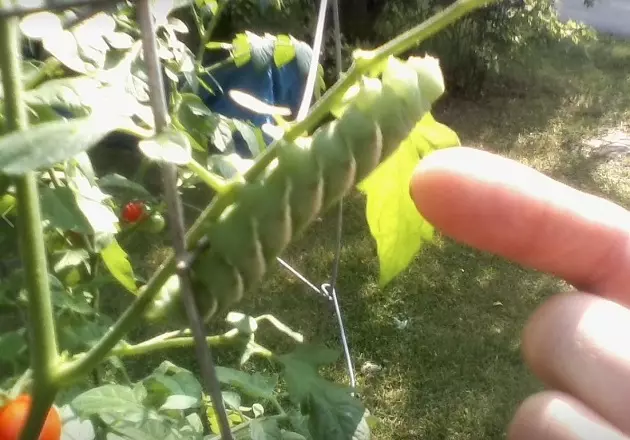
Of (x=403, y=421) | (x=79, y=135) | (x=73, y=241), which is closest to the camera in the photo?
(x=79, y=135)

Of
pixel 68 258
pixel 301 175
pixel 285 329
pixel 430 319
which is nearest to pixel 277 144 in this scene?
pixel 301 175

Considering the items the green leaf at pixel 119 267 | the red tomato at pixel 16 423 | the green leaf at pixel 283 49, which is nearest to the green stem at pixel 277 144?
the red tomato at pixel 16 423

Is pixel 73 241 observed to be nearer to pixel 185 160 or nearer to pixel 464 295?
pixel 185 160

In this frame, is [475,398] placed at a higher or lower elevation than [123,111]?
lower

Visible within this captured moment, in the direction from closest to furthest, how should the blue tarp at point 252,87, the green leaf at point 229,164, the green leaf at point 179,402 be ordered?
the green leaf at point 229,164 → the green leaf at point 179,402 → the blue tarp at point 252,87

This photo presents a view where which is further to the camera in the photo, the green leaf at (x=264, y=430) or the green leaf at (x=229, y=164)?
the green leaf at (x=264, y=430)

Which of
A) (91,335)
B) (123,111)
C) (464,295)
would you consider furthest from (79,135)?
(464,295)

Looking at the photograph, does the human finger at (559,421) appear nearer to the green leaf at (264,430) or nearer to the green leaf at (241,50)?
the green leaf at (264,430)

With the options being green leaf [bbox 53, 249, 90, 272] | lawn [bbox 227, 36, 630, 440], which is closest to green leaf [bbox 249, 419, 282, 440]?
green leaf [bbox 53, 249, 90, 272]
